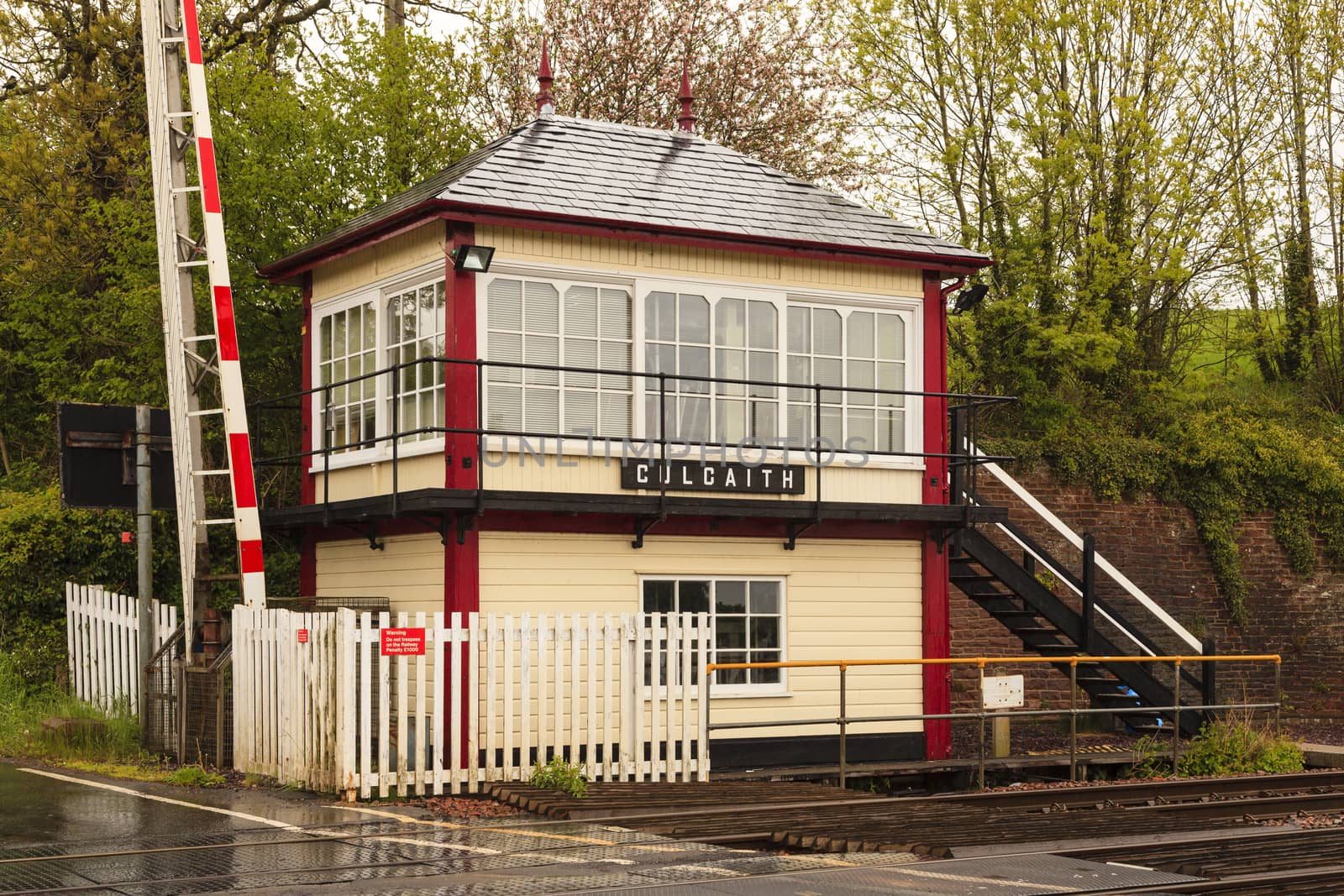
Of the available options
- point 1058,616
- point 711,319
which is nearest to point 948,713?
point 1058,616

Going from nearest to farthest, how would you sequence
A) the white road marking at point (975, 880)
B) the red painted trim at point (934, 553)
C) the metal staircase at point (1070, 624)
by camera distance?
1. the white road marking at point (975, 880)
2. the red painted trim at point (934, 553)
3. the metal staircase at point (1070, 624)

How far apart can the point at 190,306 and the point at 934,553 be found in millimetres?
8456

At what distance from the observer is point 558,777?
13070 mm

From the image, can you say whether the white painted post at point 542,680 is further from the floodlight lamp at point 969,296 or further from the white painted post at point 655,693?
the floodlight lamp at point 969,296

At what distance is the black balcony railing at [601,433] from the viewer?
14.7m

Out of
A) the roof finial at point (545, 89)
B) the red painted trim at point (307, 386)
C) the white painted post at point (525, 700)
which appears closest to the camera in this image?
the white painted post at point (525, 700)

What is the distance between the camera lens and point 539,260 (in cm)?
1537

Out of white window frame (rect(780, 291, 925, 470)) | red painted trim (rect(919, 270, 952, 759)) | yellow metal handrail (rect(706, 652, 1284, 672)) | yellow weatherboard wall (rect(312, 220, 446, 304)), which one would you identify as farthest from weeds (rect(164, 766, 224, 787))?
red painted trim (rect(919, 270, 952, 759))

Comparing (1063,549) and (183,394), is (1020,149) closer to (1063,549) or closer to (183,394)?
(1063,549)

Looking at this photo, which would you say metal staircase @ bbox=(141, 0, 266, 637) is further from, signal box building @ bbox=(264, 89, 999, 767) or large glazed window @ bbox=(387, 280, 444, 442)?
large glazed window @ bbox=(387, 280, 444, 442)

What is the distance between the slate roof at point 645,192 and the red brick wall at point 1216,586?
6.80 metres

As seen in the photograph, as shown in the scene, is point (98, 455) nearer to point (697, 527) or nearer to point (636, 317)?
point (636, 317)

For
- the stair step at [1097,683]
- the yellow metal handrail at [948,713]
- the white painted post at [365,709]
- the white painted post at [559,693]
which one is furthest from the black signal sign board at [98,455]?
the stair step at [1097,683]

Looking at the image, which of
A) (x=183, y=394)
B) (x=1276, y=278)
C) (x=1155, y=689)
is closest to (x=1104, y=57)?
(x=1276, y=278)
